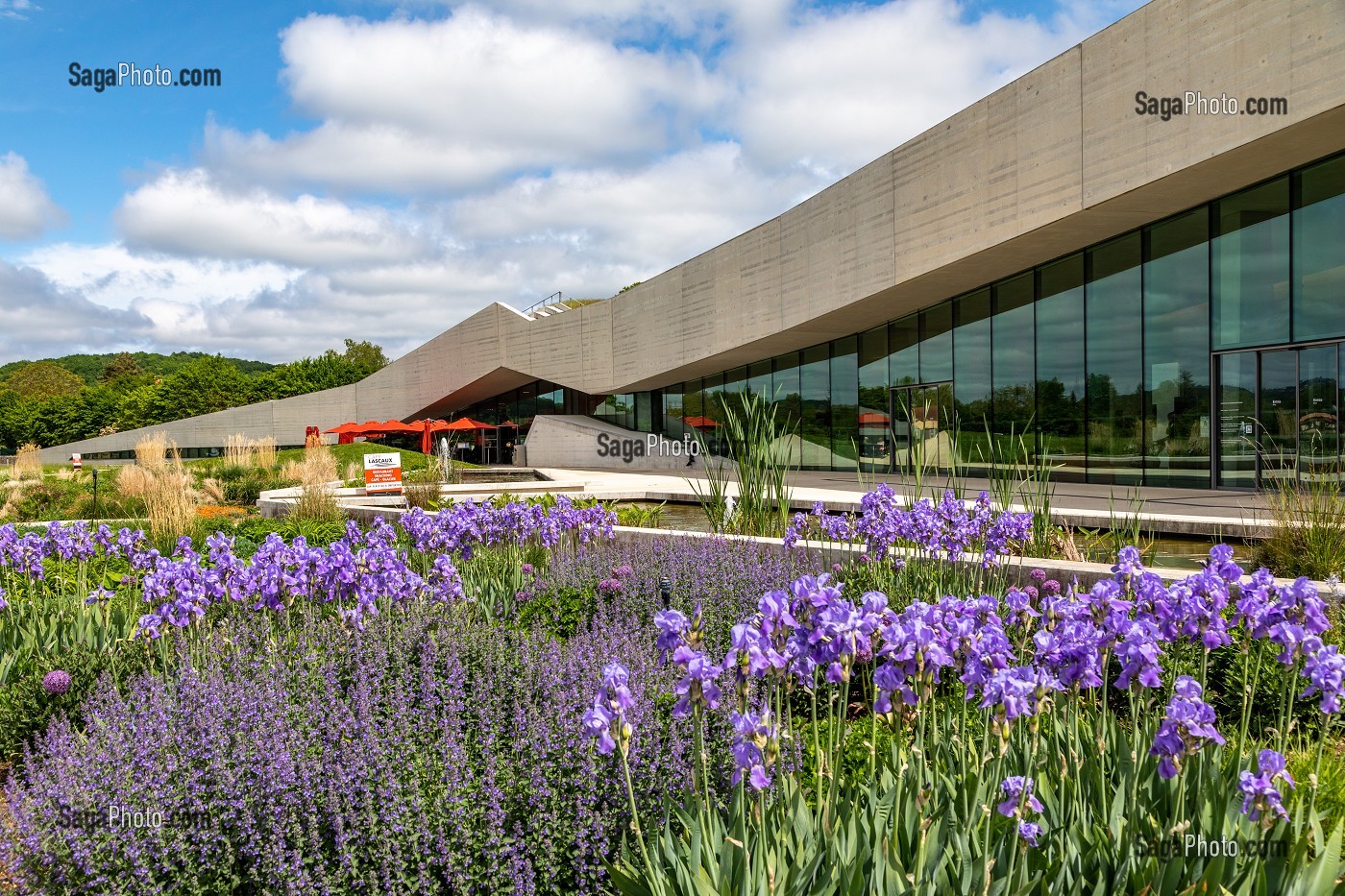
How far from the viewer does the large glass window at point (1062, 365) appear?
16.1 metres

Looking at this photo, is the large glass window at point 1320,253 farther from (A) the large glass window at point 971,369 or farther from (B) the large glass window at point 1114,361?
(A) the large glass window at point 971,369

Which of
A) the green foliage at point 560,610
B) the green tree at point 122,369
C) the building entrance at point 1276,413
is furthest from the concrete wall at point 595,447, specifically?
the green tree at point 122,369

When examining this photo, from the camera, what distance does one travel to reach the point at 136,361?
95.4 m

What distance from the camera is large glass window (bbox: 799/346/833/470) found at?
922 inches

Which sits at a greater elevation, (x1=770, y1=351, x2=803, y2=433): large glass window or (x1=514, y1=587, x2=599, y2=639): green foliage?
(x1=770, y1=351, x2=803, y2=433): large glass window

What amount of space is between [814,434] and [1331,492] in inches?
693

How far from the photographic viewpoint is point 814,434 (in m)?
24.0

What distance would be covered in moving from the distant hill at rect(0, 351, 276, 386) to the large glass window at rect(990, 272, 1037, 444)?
90.9 meters

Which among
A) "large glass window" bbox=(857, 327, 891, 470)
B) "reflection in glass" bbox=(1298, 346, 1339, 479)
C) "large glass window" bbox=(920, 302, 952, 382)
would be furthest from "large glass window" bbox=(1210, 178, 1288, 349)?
"large glass window" bbox=(857, 327, 891, 470)

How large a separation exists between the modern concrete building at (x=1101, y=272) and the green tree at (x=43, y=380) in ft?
278

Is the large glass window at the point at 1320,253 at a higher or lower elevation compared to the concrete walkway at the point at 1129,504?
higher

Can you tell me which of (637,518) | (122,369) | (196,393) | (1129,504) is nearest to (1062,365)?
(1129,504)

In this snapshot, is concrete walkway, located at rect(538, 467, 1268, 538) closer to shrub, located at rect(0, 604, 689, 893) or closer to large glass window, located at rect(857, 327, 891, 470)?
large glass window, located at rect(857, 327, 891, 470)

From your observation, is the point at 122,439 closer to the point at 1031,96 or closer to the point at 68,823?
the point at 1031,96
